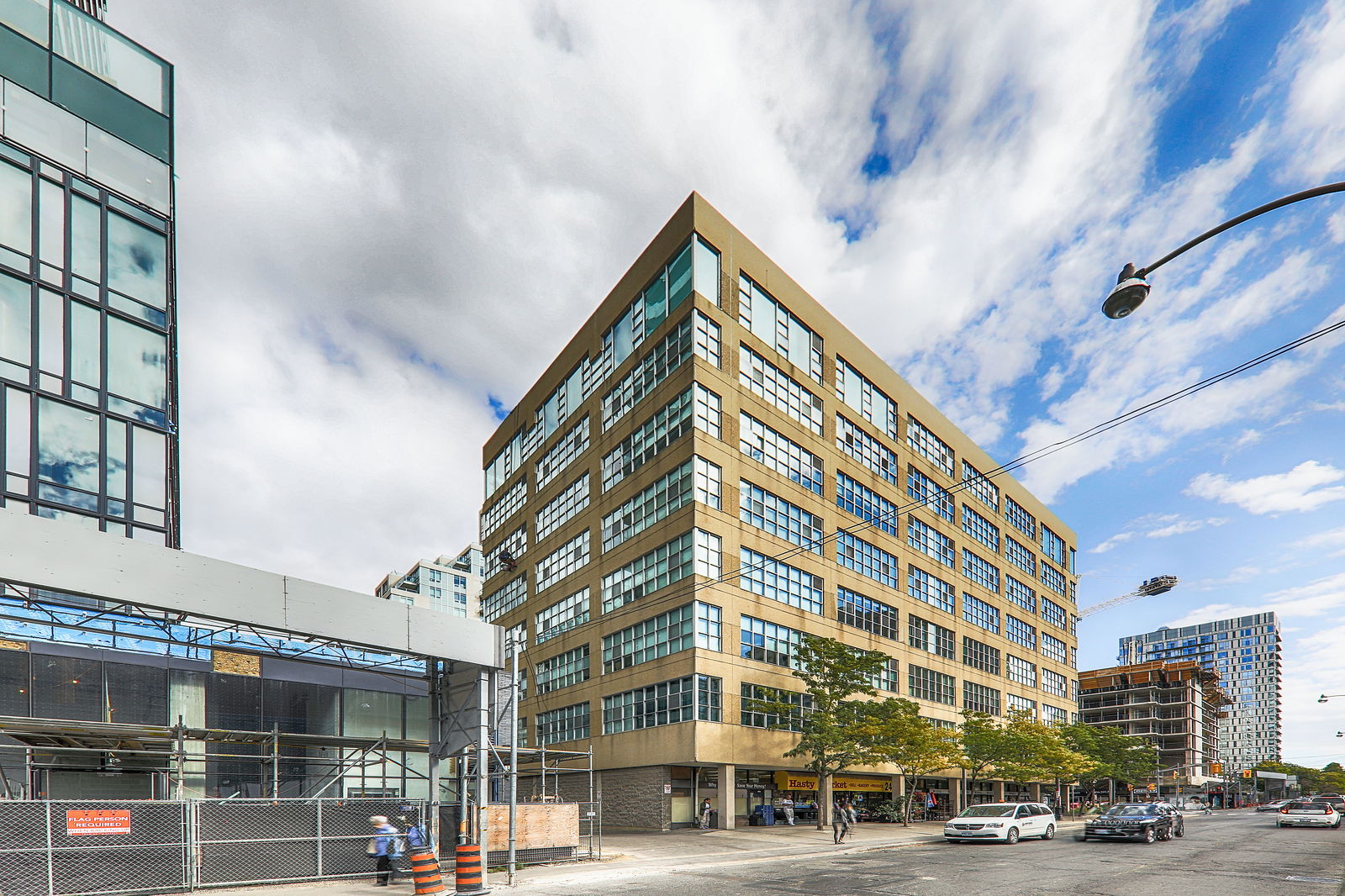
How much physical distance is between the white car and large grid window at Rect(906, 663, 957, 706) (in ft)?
60.9

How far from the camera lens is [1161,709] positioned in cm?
14400

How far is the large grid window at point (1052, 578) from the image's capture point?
7694 cm

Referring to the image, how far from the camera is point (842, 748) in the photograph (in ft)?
119

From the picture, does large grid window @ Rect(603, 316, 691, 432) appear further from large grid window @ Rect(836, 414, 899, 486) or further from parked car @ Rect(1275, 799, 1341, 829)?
parked car @ Rect(1275, 799, 1341, 829)

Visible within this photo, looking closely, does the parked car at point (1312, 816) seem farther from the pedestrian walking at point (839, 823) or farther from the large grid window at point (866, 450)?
the pedestrian walking at point (839, 823)

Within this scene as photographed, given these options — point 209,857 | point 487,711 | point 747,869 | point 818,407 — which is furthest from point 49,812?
point 818,407

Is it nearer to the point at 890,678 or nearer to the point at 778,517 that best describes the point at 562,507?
the point at 778,517

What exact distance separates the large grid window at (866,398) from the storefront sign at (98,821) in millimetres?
39011

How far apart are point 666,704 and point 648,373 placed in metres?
15.9

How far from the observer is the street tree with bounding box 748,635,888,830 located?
120 ft

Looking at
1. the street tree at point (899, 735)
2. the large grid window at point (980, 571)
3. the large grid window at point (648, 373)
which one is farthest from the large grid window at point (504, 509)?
the large grid window at point (980, 571)

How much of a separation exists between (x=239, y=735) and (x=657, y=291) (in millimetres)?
26731

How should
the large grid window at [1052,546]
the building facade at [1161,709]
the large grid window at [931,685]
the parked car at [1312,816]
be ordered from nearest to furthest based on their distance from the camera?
the parked car at [1312,816], the large grid window at [931,685], the large grid window at [1052,546], the building facade at [1161,709]

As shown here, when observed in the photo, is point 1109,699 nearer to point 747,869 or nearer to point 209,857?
point 747,869
